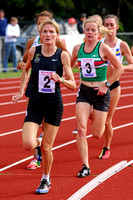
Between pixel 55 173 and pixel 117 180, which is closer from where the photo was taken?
pixel 117 180

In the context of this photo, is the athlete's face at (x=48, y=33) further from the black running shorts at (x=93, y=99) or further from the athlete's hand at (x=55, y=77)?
the black running shorts at (x=93, y=99)

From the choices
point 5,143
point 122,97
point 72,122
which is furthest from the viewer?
point 122,97

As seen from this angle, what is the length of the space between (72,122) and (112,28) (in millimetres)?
3366

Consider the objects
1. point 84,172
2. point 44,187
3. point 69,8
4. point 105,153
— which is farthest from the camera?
point 69,8

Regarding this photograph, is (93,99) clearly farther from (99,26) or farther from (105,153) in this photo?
(105,153)

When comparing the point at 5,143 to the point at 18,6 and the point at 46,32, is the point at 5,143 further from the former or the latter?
the point at 18,6

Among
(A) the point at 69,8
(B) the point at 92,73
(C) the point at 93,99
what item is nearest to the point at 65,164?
(C) the point at 93,99

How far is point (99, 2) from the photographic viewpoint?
38.3 meters

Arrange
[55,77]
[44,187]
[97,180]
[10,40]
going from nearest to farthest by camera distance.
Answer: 1. [55,77]
2. [44,187]
3. [97,180]
4. [10,40]

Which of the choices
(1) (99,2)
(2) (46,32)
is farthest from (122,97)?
(1) (99,2)

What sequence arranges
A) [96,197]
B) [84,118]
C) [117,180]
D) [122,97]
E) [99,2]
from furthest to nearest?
[99,2] < [122,97] < [84,118] < [117,180] < [96,197]

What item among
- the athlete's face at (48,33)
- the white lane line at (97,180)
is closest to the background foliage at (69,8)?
the white lane line at (97,180)

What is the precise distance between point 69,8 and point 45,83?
3114cm

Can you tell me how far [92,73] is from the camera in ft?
23.4
